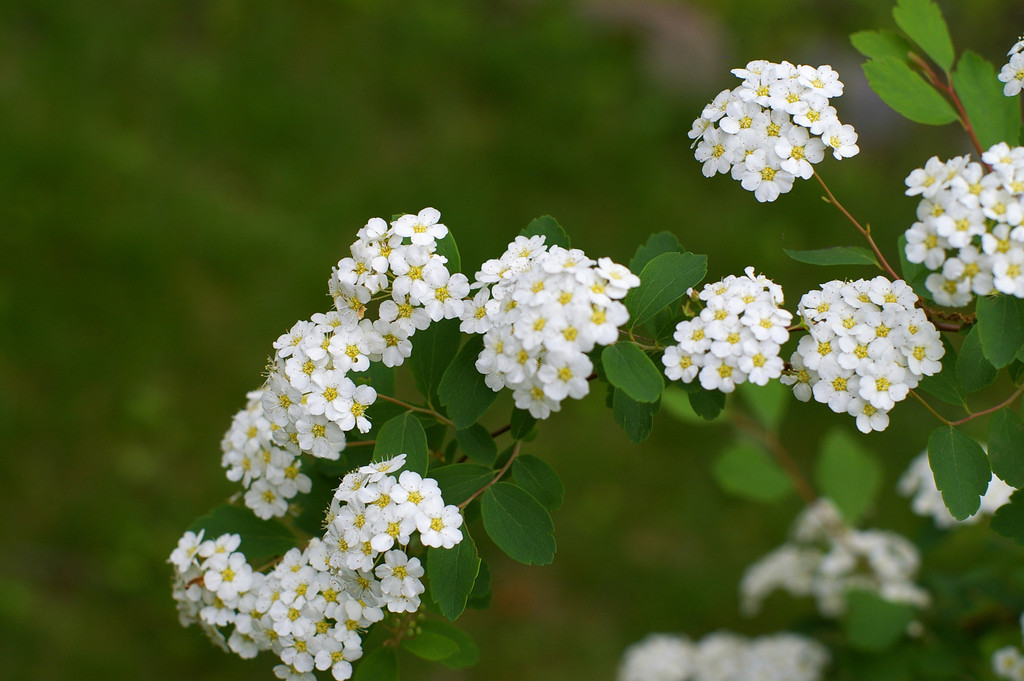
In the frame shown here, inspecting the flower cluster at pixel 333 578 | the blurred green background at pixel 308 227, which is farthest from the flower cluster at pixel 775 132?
the blurred green background at pixel 308 227

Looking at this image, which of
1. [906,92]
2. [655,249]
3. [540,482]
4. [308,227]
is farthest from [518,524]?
[308,227]

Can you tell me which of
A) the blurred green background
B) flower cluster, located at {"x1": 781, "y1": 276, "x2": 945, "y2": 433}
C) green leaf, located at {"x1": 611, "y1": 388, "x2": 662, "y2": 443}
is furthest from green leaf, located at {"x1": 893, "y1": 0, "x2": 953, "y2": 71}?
the blurred green background

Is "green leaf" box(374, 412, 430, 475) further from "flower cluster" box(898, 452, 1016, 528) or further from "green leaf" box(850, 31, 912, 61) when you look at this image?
"flower cluster" box(898, 452, 1016, 528)

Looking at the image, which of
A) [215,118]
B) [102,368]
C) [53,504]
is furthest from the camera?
[215,118]

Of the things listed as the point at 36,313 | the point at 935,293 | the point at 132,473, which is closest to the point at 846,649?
the point at 935,293

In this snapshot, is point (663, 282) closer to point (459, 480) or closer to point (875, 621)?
point (459, 480)

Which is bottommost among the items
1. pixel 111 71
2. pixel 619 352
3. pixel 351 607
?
pixel 351 607

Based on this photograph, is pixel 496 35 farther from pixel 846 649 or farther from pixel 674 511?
pixel 846 649
